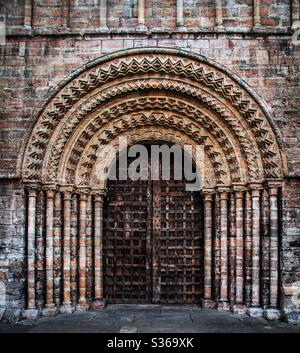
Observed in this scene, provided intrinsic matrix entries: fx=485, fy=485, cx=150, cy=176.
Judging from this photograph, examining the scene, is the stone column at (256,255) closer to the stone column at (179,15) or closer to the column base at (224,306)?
the column base at (224,306)

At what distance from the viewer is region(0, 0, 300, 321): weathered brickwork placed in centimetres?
932

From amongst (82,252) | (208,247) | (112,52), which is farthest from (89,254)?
(112,52)

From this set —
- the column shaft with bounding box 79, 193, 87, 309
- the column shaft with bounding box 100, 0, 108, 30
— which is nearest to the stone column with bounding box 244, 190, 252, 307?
the column shaft with bounding box 79, 193, 87, 309

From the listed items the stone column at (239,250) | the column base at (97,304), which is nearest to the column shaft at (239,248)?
the stone column at (239,250)

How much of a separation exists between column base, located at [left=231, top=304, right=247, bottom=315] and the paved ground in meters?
0.13

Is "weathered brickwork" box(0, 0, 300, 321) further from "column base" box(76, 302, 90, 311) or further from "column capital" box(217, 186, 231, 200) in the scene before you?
"column capital" box(217, 186, 231, 200)

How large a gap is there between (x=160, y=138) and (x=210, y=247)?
2537 mm

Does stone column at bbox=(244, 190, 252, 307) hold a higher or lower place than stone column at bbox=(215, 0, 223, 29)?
lower

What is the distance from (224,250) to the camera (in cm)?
992

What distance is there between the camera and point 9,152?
9.45m

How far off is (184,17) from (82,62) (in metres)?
2.23

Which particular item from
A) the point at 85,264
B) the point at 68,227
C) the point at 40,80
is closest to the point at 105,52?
the point at 40,80
